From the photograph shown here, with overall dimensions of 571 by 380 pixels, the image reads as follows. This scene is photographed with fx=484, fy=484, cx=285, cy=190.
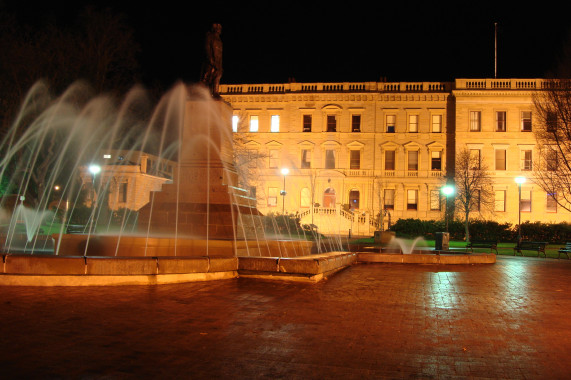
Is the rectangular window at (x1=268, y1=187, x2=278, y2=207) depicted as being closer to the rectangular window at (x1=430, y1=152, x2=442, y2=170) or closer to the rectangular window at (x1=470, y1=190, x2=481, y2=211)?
the rectangular window at (x1=430, y1=152, x2=442, y2=170)

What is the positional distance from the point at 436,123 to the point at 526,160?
399 inches

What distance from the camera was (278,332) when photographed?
6.45 metres

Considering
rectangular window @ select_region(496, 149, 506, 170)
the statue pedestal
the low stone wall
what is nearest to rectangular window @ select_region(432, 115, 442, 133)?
rectangular window @ select_region(496, 149, 506, 170)

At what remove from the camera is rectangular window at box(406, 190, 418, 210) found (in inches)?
2122

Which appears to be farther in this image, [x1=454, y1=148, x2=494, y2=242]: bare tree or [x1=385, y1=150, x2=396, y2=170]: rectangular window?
[x1=385, y1=150, x2=396, y2=170]: rectangular window

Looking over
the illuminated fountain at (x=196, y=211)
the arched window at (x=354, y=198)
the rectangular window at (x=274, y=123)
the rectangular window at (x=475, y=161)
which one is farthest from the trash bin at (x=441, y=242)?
the rectangular window at (x=274, y=123)

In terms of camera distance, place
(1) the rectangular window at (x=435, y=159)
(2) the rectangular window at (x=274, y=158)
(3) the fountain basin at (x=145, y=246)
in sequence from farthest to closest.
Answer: (2) the rectangular window at (x=274, y=158) < (1) the rectangular window at (x=435, y=159) < (3) the fountain basin at (x=145, y=246)

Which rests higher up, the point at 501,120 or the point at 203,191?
the point at 501,120

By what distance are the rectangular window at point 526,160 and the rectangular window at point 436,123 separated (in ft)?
29.2

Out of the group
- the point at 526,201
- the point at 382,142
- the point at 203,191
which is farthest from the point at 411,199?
the point at 203,191

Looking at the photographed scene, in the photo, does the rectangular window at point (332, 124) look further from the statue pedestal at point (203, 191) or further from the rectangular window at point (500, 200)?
the statue pedestal at point (203, 191)

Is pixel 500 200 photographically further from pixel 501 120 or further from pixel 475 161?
pixel 501 120

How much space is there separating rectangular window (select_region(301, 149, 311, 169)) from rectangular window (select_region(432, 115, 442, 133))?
14.3m

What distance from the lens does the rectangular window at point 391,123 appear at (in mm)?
54875
